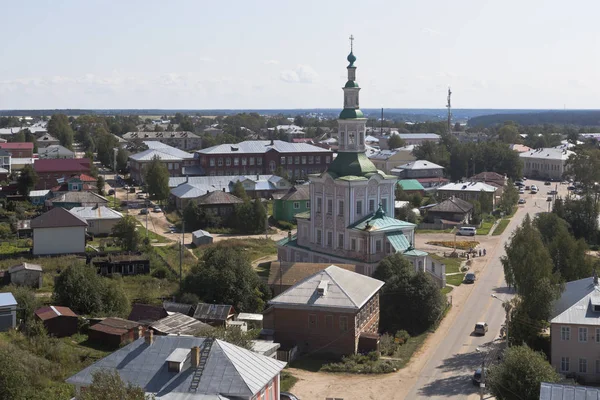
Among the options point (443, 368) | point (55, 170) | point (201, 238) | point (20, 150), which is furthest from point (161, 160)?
point (443, 368)

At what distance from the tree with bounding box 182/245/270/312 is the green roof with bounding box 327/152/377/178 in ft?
29.8

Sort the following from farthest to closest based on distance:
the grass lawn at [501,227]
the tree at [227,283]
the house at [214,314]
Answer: the grass lawn at [501,227] < the tree at [227,283] < the house at [214,314]

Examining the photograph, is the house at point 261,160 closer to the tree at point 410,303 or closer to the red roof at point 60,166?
the red roof at point 60,166

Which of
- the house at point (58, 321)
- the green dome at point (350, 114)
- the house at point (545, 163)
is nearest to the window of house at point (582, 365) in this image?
the house at point (58, 321)

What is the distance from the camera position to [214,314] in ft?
98.8

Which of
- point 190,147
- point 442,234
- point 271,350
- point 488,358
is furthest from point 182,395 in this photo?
point 190,147

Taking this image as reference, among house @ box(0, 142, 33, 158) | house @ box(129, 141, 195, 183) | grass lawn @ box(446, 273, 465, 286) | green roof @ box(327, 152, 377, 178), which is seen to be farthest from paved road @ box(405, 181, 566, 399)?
house @ box(0, 142, 33, 158)

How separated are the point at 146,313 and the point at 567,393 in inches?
674

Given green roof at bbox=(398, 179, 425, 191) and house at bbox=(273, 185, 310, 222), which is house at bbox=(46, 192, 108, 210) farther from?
green roof at bbox=(398, 179, 425, 191)

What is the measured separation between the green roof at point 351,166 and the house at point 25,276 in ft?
50.5

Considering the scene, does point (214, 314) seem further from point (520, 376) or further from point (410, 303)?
point (520, 376)

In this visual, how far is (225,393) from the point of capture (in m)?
19.0

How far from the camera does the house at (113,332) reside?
27344 millimetres

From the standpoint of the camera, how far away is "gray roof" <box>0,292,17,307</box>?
91.7 ft
